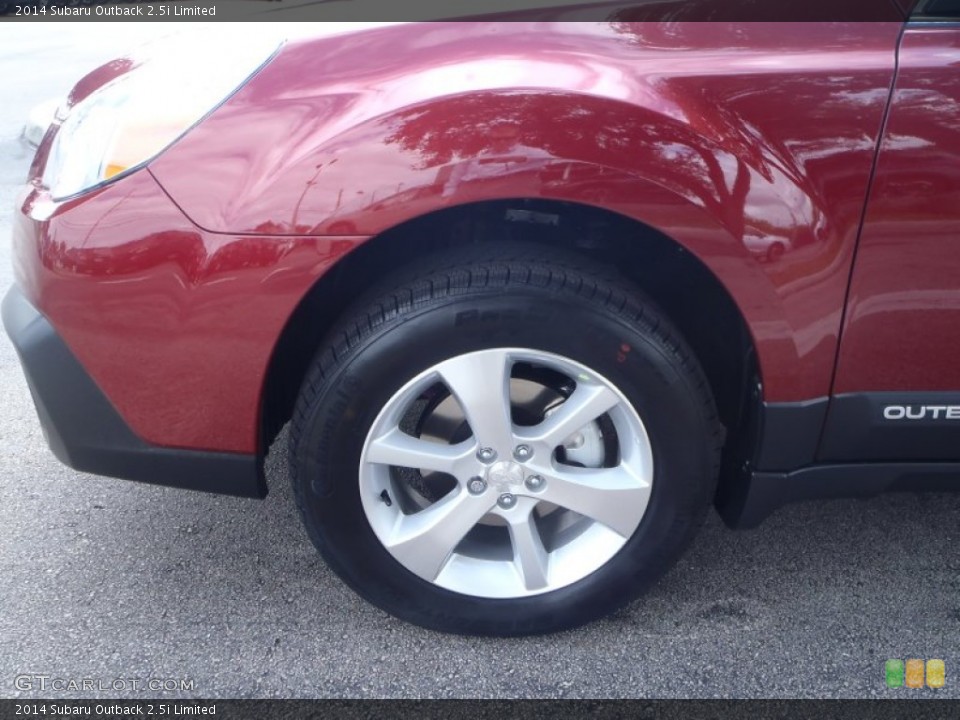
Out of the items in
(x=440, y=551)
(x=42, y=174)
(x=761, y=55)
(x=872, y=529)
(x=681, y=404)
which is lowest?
(x=872, y=529)

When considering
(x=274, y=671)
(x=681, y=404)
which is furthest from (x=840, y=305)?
(x=274, y=671)

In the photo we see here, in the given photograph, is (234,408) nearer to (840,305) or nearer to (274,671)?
(274,671)

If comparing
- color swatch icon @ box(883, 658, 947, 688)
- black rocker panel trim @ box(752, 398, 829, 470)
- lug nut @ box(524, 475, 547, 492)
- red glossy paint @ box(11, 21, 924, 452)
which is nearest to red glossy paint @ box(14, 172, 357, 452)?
red glossy paint @ box(11, 21, 924, 452)

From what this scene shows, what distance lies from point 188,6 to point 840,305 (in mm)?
2195

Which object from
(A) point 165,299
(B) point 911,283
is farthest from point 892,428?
(A) point 165,299

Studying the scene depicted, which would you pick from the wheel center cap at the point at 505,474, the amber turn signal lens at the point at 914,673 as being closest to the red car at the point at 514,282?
the wheel center cap at the point at 505,474

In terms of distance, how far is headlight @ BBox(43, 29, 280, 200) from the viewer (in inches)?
74.0

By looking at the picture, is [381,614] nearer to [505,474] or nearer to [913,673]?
[505,474]

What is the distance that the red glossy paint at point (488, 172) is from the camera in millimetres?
1742

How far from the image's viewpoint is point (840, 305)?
183cm

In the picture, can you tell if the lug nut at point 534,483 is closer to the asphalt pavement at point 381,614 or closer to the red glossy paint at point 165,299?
the asphalt pavement at point 381,614

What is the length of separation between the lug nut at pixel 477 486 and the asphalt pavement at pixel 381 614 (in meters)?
0.38

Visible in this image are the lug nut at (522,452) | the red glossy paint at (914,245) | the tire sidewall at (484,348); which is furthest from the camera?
the lug nut at (522,452)

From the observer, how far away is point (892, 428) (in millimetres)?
1940
